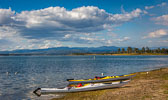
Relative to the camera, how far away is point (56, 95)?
77.2ft

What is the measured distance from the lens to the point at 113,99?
1795 cm

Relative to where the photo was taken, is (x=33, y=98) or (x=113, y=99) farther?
(x=33, y=98)

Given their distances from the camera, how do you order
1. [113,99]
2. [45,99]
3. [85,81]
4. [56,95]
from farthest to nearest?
1. [85,81]
2. [56,95]
3. [45,99]
4. [113,99]

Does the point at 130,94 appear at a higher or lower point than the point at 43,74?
higher

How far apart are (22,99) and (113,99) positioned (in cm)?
1246

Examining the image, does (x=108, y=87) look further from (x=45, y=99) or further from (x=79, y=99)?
(x=45, y=99)

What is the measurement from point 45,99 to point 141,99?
487 inches

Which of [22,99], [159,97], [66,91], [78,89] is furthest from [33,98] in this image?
[159,97]

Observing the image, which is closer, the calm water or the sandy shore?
the sandy shore

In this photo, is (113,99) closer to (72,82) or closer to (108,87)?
(108,87)

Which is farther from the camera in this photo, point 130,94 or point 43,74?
point 43,74

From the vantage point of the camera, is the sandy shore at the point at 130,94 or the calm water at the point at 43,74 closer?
the sandy shore at the point at 130,94

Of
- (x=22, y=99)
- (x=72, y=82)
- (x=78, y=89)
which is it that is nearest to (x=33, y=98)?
(x=22, y=99)

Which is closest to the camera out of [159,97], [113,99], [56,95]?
[159,97]
